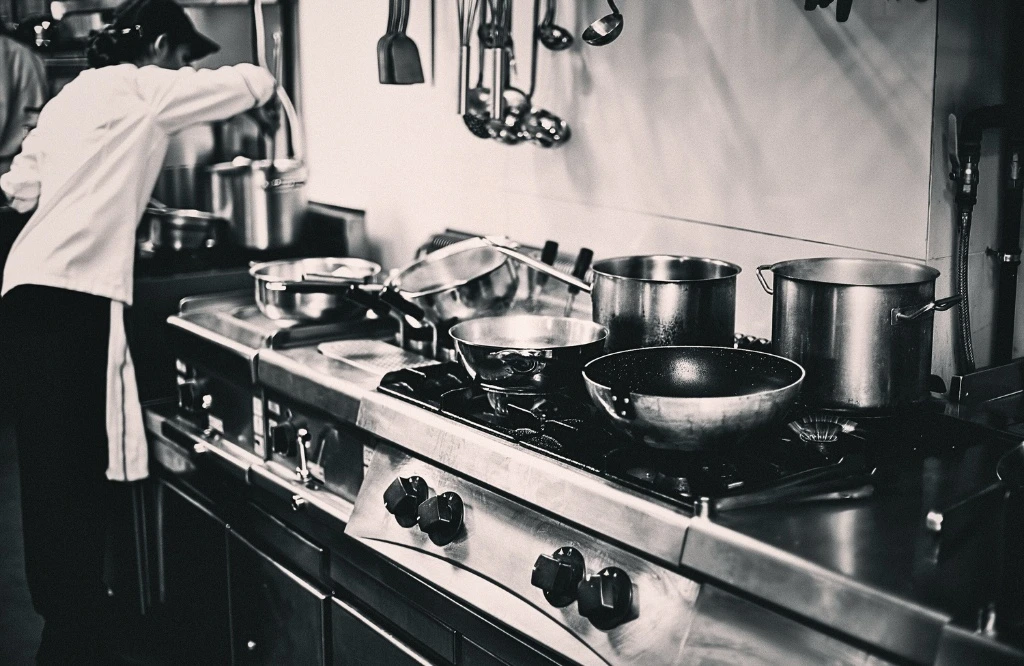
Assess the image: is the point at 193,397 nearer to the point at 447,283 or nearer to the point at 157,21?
the point at 447,283

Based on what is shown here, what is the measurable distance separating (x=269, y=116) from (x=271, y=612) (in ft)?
5.49

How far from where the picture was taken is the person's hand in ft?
9.57

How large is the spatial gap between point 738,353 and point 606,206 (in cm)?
80

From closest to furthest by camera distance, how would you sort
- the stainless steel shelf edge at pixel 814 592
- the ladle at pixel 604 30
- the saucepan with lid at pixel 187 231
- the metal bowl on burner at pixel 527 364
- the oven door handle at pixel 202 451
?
the stainless steel shelf edge at pixel 814 592 → the metal bowl on burner at pixel 527 364 → the ladle at pixel 604 30 → the oven door handle at pixel 202 451 → the saucepan with lid at pixel 187 231

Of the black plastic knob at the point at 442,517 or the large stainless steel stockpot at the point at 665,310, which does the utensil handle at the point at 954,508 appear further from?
the black plastic knob at the point at 442,517

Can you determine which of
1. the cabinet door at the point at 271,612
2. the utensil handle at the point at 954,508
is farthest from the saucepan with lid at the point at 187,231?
the utensil handle at the point at 954,508

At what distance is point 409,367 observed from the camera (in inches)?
74.8

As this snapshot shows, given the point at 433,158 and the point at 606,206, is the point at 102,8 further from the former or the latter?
the point at 606,206

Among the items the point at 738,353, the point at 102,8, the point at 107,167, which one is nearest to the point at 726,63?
the point at 738,353

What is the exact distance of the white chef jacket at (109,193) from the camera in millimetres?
2459

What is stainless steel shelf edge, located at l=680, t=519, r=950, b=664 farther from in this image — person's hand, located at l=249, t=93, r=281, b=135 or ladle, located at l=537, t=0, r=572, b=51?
person's hand, located at l=249, t=93, r=281, b=135

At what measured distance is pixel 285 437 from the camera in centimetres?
199

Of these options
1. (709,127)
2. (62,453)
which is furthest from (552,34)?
(62,453)

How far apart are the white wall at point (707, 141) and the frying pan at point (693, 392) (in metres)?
0.40
